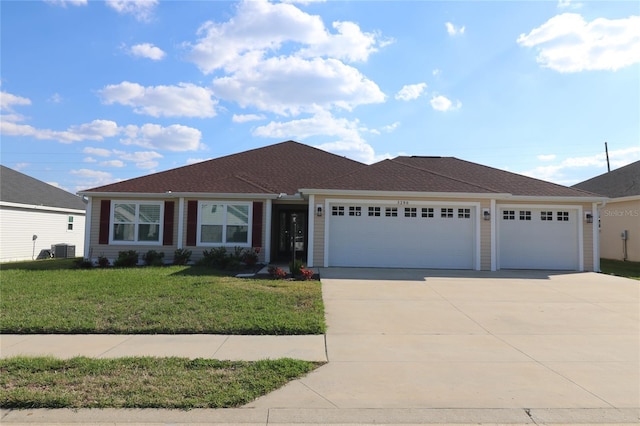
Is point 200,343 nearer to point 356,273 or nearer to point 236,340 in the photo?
point 236,340

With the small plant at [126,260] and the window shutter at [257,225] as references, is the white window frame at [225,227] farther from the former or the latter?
the small plant at [126,260]

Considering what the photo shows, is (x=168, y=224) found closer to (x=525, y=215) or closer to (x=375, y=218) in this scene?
(x=375, y=218)

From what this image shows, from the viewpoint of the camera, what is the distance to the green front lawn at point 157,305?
6688 millimetres

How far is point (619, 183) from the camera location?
22.0 m

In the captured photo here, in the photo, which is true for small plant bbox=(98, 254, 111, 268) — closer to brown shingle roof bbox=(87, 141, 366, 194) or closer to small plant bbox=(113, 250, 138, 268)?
small plant bbox=(113, 250, 138, 268)

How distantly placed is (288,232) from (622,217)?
1685cm

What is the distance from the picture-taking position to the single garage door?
15.4m

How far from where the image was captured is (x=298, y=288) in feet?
33.2

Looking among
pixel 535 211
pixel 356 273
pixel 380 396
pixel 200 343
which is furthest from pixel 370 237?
pixel 380 396

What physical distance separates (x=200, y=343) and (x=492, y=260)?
11.7 m

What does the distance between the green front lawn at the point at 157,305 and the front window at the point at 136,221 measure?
4380 mm

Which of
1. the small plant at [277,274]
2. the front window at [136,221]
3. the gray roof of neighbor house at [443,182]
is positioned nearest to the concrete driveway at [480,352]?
the small plant at [277,274]

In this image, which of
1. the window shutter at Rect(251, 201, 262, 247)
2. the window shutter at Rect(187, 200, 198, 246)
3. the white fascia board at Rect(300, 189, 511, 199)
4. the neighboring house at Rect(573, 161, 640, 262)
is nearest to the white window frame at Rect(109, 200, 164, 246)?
the window shutter at Rect(187, 200, 198, 246)

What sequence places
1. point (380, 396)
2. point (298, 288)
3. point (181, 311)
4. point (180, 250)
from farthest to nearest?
point (180, 250) < point (298, 288) < point (181, 311) < point (380, 396)
